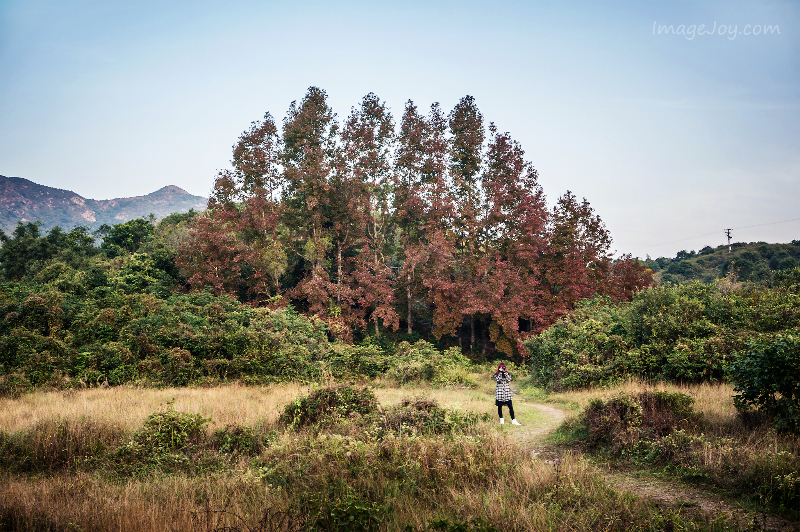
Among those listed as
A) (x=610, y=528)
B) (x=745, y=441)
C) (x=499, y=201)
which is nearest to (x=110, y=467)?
(x=610, y=528)

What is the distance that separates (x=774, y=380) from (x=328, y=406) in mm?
8703

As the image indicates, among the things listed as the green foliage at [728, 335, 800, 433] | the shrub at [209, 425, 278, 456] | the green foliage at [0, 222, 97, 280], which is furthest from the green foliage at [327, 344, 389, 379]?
the green foliage at [0, 222, 97, 280]

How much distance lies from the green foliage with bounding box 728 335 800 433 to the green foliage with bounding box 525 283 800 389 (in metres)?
6.08

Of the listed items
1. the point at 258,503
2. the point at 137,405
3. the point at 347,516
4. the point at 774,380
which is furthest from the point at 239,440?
the point at 774,380

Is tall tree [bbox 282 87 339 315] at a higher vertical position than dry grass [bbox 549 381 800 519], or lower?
higher

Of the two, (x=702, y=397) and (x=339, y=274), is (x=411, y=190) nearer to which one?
(x=339, y=274)

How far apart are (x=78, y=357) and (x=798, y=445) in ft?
67.0

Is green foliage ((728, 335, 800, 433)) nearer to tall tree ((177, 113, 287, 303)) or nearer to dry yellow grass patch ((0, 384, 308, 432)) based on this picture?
dry yellow grass patch ((0, 384, 308, 432))

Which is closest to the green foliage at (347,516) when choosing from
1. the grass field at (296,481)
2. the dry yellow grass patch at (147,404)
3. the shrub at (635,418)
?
the grass field at (296,481)

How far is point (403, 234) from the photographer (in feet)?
103

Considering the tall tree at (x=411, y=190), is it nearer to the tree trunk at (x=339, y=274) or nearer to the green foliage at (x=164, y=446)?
the tree trunk at (x=339, y=274)

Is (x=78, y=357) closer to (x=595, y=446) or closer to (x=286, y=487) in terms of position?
(x=286, y=487)

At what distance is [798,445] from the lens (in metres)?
6.38

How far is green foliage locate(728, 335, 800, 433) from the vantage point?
6.93 metres
